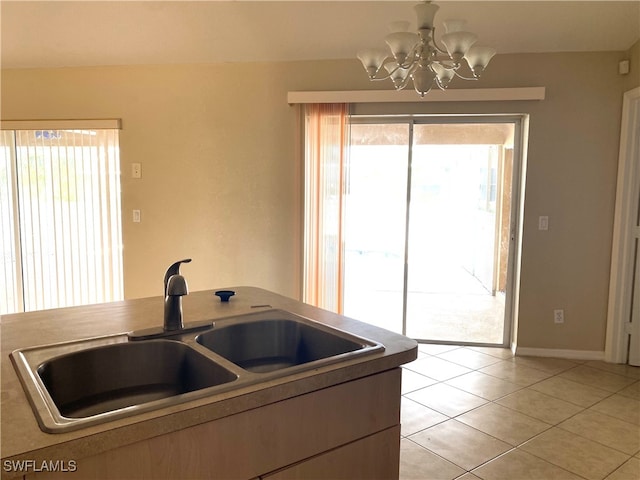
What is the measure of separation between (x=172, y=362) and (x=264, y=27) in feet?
9.86

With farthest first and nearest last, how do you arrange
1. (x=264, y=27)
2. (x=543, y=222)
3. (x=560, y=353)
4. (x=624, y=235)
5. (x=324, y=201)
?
1. (x=324, y=201)
2. (x=560, y=353)
3. (x=543, y=222)
4. (x=624, y=235)
5. (x=264, y=27)

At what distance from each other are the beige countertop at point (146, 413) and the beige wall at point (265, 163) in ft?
7.00

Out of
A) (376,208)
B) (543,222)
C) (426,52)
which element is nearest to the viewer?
(426,52)

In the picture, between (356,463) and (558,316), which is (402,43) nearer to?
(356,463)

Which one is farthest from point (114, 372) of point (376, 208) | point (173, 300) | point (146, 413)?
point (376, 208)

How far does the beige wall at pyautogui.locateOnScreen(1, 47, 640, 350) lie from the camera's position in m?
3.90

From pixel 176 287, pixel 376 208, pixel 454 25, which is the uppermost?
pixel 454 25

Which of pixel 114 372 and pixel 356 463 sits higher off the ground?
pixel 114 372

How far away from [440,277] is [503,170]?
1149mm

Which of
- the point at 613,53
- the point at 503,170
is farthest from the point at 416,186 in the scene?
the point at 613,53

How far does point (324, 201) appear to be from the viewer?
166 inches

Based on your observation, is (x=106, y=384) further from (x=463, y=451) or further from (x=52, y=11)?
(x=52, y=11)

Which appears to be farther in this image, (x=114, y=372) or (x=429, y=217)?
(x=429, y=217)

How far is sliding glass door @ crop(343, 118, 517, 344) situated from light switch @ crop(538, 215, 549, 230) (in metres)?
0.29
